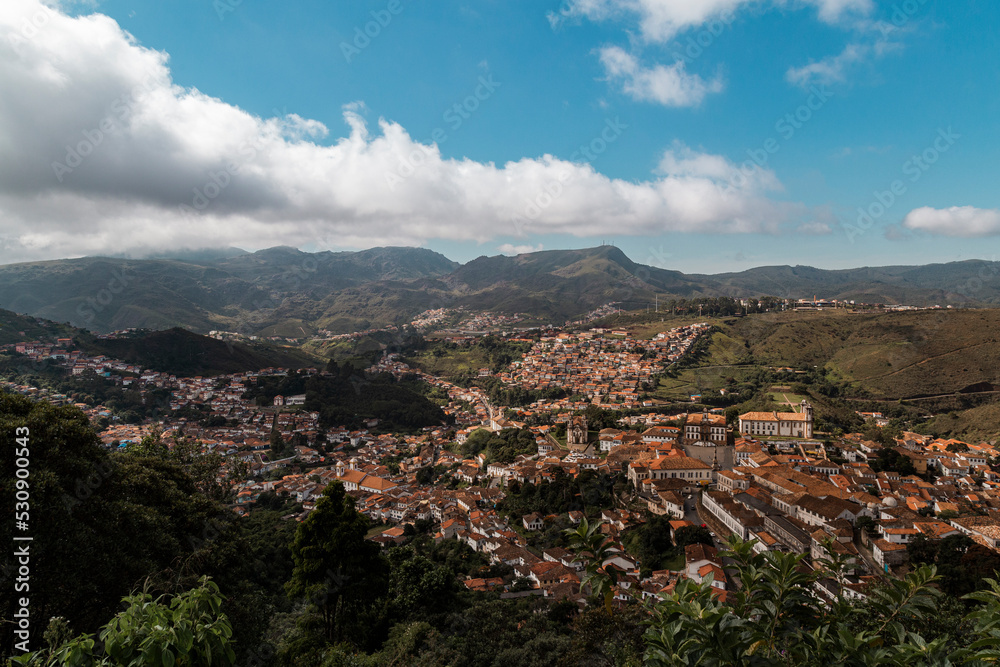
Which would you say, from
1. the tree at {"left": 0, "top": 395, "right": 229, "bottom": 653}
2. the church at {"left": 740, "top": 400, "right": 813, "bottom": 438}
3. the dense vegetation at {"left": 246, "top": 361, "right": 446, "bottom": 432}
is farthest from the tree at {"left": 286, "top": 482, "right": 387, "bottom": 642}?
the dense vegetation at {"left": 246, "top": 361, "right": 446, "bottom": 432}

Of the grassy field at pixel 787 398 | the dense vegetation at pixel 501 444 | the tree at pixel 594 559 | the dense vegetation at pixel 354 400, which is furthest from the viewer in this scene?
the dense vegetation at pixel 354 400

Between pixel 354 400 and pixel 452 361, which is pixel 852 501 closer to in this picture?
pixel 354 400

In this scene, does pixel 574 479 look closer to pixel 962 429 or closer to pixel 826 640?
pixel 826 640

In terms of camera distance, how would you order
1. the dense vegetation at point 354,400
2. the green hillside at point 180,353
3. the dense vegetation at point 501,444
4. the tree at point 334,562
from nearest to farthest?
the tree at point 334,562 → the dense vegetation at point 501,444 → the dense vegetation at point 354,400 → the green hillside at point 180,353

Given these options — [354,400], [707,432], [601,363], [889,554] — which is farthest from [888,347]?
[354,400]

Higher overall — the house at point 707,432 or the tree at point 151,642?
the tree at point 151,642

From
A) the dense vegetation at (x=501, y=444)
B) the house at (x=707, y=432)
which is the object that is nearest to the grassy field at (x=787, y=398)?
the house at (x=707, y=432)

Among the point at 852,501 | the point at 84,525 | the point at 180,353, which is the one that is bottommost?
the point at 852,501

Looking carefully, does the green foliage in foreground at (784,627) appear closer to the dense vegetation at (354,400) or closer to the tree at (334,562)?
the tree at (334,562)

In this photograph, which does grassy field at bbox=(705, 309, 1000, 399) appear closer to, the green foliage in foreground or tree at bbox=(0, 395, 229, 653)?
the green foliage in foreground
